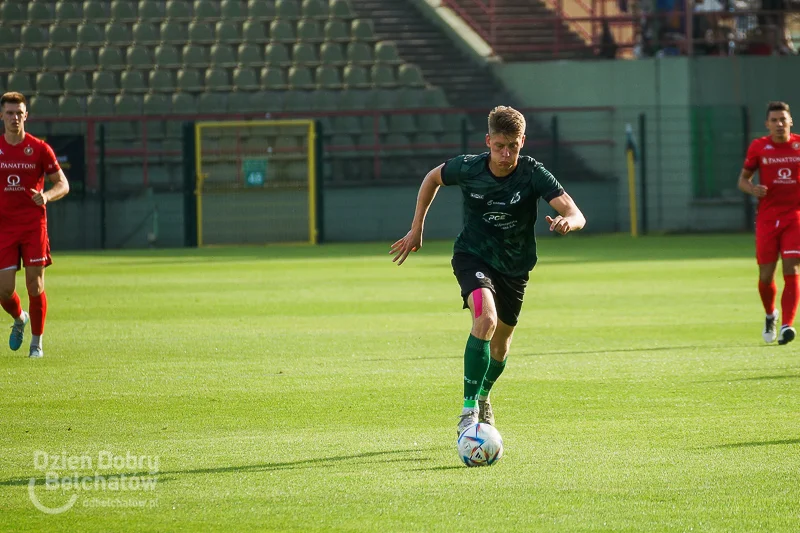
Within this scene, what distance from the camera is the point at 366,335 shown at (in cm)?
1312

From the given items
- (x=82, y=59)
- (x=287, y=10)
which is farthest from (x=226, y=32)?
(x=82, y=59)

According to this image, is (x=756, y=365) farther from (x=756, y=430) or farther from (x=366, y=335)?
(x=366, y=335)

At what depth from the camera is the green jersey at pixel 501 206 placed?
298 inches

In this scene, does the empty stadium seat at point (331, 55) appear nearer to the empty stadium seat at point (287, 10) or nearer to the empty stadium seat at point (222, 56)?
the empty stadium seat at point (287, 10)

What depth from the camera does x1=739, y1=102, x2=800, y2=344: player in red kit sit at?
12.2m

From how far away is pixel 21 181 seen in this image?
11445 millimetres

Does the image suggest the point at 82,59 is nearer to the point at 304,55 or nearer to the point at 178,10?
the point at 178,10

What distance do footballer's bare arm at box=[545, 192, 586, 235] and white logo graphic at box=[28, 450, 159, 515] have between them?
2.43 metres

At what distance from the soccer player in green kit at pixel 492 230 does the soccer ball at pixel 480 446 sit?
0.50 metres

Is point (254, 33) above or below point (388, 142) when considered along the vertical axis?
above

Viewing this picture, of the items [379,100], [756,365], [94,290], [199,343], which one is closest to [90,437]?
[199,343]

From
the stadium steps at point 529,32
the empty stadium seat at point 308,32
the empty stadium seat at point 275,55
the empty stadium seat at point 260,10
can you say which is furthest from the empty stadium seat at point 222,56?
the stadium steps at point 529,32

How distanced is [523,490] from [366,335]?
6.97m

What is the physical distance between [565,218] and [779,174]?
19.2 ft
